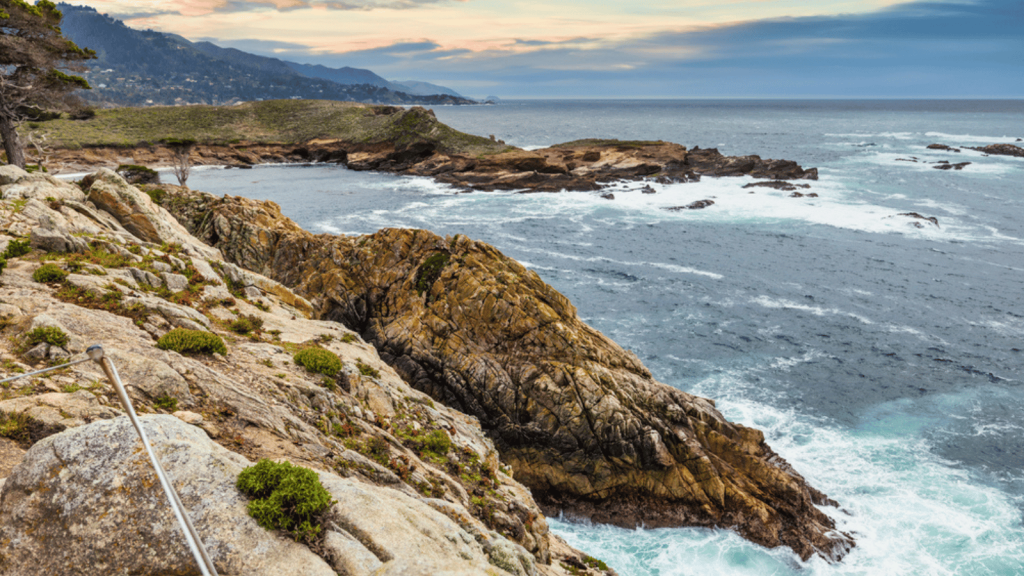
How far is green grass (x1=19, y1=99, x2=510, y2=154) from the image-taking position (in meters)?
114

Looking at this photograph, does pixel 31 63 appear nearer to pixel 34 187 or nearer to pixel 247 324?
pixel 34 187

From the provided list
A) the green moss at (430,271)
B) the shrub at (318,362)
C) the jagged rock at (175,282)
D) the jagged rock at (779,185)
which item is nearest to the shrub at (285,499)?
the shrub at (318,362)

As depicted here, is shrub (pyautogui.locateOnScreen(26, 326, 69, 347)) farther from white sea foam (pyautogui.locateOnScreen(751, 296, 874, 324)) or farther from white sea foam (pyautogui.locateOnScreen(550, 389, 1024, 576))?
white sea foam (pyautogui.locateOnScreen(751, 296, 874, 324))

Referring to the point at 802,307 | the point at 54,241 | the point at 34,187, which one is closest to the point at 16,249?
the point at 54,241

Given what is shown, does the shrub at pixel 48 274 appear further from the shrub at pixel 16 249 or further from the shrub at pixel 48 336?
the shrub at pixel 48 336

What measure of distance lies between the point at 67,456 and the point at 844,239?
71718 mm

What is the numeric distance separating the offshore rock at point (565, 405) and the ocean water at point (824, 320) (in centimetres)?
121

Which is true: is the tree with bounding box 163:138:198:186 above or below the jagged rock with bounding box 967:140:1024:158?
below

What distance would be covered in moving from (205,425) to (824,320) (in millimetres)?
43662

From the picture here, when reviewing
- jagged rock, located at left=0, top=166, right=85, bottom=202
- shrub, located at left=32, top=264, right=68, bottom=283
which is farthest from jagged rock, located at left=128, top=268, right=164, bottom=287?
jagged rock, located at left=0, top=166, right=85, bottom=202

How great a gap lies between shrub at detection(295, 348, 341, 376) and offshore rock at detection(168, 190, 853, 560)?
8070mm

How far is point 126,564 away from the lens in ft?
24.5

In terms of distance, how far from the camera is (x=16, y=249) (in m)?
17.5

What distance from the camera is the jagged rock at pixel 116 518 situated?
748cm
